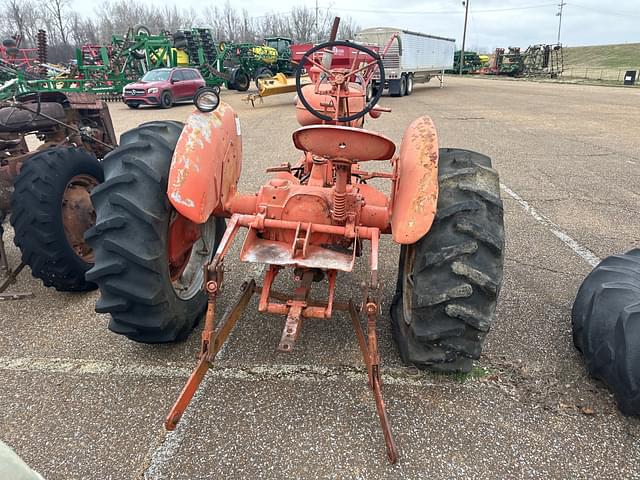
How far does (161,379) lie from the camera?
2701 mm

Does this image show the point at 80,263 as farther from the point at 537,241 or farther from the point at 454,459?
the point at 537,241

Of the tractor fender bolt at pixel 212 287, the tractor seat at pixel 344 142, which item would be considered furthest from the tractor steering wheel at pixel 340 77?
the tractor fender bolt at pixel 212 287

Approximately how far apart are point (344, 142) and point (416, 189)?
18.0 inches

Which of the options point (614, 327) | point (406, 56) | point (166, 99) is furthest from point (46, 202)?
point (406, 56)

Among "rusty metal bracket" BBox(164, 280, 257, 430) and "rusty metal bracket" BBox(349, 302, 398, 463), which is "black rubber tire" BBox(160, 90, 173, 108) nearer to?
"rusty metal bracket" BBox(164, 280, 257, 430)

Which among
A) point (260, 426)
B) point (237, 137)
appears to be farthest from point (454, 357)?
point (237, 137)

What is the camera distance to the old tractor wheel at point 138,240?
7.87 ft

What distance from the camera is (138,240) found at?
241cm

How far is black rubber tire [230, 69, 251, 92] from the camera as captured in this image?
24.2 m

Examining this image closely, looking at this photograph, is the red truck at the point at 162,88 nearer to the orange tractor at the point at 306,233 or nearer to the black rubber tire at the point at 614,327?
the orange tractor at the point at 306,233

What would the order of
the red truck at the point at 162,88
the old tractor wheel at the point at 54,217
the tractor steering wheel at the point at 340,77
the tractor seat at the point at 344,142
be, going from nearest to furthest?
the tractor seat at the point at 344,142 → the tractor steering wheel at the point at 340,77 → the old tractor wheel at the point at 54,217 → the red truck at the point at 162,88

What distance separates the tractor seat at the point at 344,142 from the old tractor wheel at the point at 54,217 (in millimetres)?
2089

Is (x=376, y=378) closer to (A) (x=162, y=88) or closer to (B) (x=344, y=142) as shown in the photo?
(B) (x=344, y=142)

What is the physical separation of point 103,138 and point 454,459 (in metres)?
5.22
